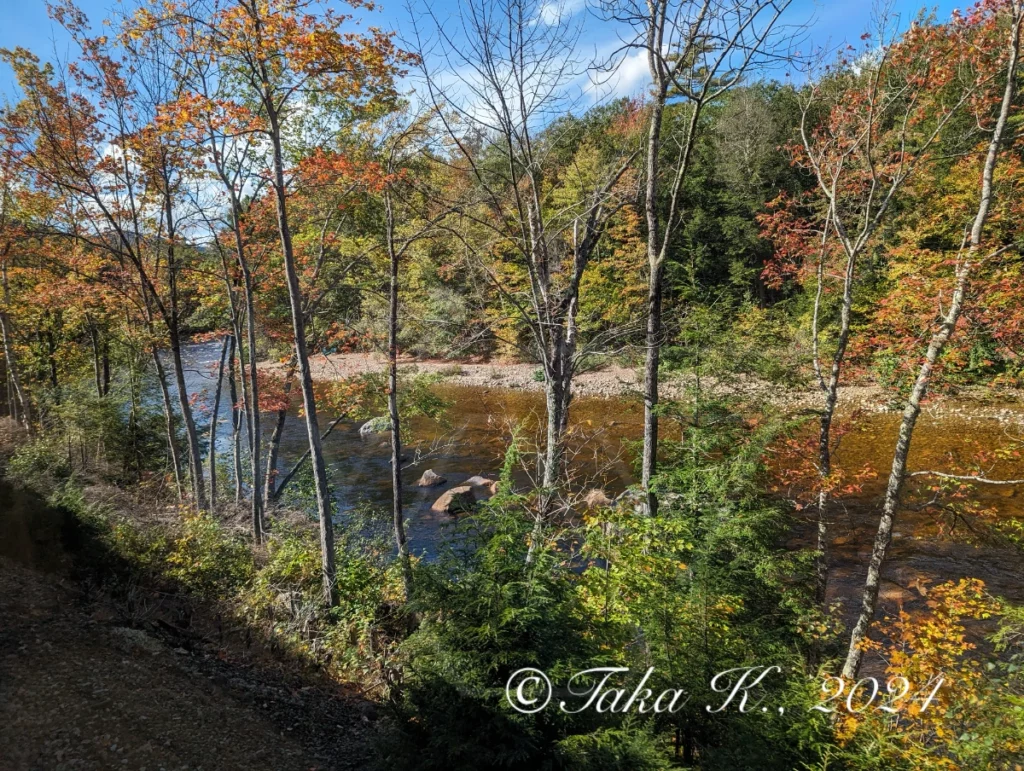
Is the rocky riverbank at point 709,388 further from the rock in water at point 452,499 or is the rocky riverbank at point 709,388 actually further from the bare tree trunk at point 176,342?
the rock in water at point 452,499

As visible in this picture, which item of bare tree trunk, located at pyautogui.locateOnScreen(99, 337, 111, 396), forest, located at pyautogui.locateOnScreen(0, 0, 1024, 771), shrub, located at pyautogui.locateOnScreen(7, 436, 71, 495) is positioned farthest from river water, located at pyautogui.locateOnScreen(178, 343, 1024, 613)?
bare tree trunk, located at pyautogui.locateOnScreen(99, 337, 111, 396)

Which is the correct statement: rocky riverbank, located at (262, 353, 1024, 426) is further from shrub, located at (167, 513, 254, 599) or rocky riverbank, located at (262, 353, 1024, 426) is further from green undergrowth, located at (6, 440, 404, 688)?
green undergrowth, located at (6, 440, 404, 688)

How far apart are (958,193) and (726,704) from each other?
Answer: 22705 mm

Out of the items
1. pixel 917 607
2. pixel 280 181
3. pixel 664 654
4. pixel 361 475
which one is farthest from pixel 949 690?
pixel 361 475

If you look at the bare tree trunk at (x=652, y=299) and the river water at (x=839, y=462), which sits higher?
the bare tree trunk at (x=652, y=299)

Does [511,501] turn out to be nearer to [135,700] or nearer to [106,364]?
[135,700]

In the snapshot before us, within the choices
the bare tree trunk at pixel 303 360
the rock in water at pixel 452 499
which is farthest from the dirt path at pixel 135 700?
the rock in water at pixel 452 499

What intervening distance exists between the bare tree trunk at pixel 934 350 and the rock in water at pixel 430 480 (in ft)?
37.8

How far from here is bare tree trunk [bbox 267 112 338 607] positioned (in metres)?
7.50

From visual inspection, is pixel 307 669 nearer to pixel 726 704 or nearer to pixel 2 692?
pixel 2 692

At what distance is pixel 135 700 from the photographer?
199 inches

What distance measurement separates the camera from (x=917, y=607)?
9258mm

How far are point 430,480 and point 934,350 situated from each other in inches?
502

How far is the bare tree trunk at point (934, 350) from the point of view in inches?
217
